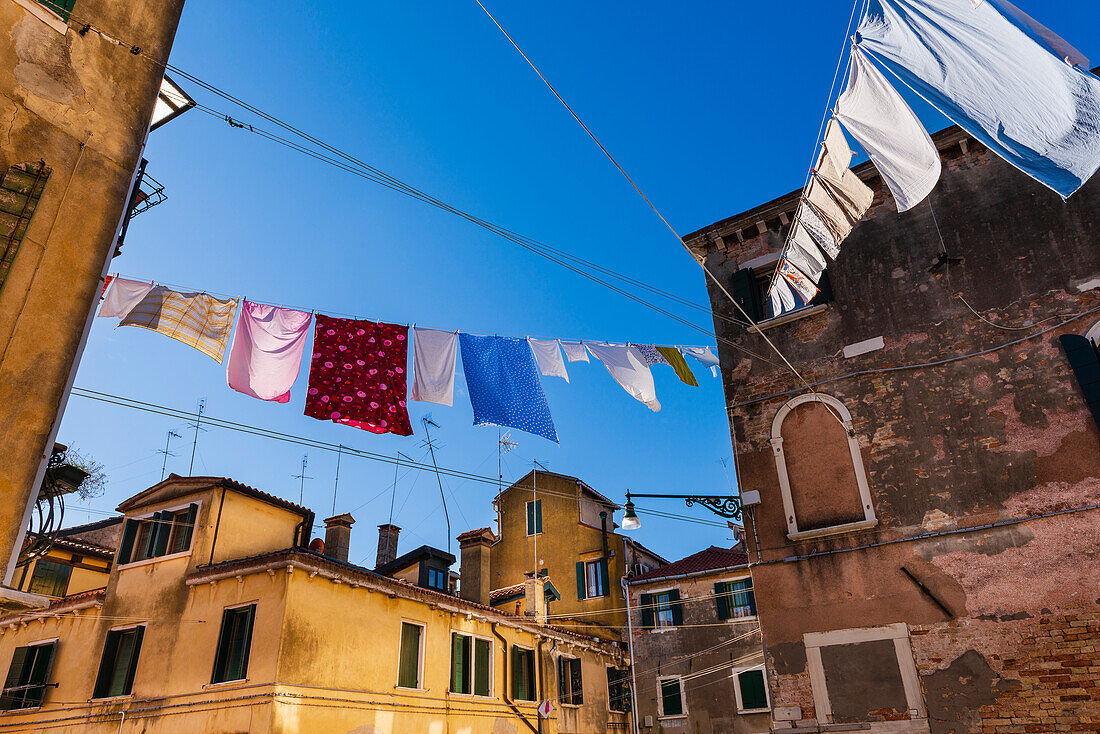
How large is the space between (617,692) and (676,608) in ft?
13.4

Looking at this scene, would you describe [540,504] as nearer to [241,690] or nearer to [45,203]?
[241,690]

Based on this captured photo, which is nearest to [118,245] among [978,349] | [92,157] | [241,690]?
[92,157]

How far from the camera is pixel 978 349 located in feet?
33.5

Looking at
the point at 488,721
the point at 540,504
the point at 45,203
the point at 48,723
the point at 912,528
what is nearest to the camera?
the point at 45,203

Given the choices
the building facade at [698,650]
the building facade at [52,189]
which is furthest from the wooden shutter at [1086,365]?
the building facade at [698,650]

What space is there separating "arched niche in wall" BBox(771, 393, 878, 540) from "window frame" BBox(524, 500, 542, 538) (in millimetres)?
18517

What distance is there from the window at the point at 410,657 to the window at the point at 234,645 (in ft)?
11.4

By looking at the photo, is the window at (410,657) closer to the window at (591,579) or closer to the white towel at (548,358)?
the white towel at (548,358)

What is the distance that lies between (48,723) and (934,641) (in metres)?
18.9

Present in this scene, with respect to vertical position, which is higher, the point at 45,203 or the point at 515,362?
the point at 515,362

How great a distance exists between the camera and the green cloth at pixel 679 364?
42.0 ft

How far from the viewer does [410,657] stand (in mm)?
16750

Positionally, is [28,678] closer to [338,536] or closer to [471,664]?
[338,536]

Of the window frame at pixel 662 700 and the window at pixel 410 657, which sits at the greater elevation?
the window at pixel 410 657
